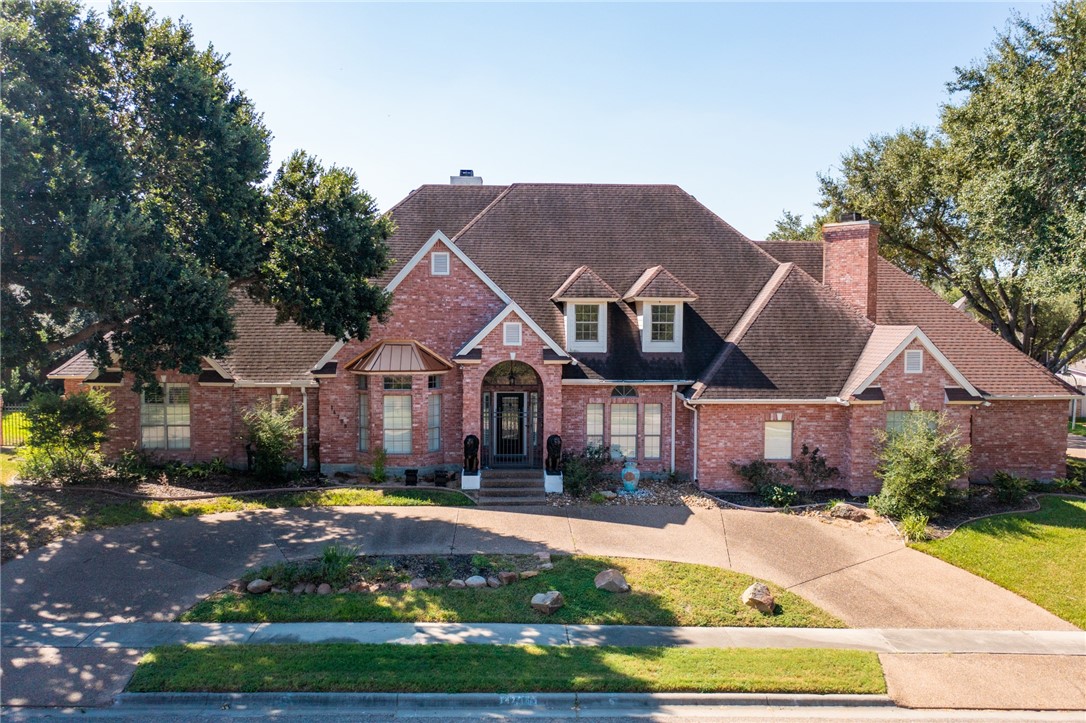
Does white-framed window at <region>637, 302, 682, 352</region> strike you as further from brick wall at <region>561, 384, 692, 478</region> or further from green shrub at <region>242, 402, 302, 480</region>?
green shrub at <region>242, 402, 302, 480</region>

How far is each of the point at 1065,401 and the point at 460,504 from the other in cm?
1820

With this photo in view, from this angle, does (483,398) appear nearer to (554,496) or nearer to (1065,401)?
(554,496)

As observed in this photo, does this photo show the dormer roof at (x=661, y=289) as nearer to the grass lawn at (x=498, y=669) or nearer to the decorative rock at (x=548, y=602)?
the decorative rock at (x=548, y=602)

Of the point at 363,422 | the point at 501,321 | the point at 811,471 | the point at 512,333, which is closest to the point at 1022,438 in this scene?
the point at 811,471

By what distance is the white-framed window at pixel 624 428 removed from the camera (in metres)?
20.2

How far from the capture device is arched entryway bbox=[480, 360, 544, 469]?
20359 millimetres

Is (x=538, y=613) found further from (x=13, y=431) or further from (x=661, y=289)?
(x=13, y=431)

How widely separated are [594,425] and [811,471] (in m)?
6.18

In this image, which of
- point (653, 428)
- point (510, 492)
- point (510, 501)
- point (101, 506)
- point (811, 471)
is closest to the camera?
point (101, 506)

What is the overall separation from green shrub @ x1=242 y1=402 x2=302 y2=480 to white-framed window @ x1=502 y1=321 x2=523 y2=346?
6.33 metres

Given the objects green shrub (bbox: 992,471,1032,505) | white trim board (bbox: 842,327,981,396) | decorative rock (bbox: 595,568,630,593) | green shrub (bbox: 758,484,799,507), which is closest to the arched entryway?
green shrub (bbox: 758,484,799,507)

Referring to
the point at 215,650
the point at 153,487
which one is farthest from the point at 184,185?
the point at 215,650

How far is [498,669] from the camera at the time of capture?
9727 mm

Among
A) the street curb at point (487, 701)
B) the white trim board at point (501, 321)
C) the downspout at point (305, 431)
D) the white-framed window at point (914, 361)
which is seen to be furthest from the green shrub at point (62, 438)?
the white-framed window at point (914, 361)
